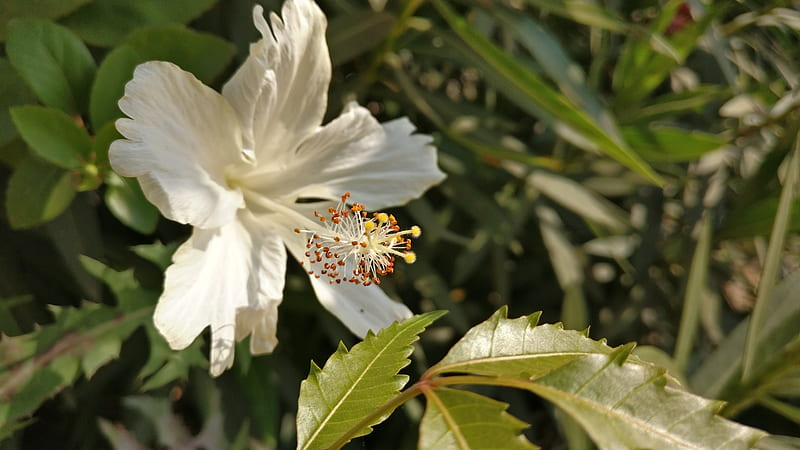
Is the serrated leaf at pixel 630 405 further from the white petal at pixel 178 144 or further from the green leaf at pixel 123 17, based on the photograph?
the green leaf at pixel 123 17


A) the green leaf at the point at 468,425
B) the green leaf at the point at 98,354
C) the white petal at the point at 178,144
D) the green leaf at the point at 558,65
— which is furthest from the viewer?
the green leaf at the point at 558,65

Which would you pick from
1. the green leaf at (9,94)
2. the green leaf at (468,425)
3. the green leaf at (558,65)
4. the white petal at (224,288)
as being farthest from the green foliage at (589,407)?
Answer: the green leaf at (558,65)

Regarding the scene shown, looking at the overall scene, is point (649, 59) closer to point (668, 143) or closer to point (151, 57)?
point (668, 143)

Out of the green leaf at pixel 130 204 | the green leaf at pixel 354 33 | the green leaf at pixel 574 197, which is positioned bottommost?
the green leaf at pixel 574 197

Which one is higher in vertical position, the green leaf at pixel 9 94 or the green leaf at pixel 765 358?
the green leaf at pixel 9 94

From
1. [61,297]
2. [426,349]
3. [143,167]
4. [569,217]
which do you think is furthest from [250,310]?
[569,217]

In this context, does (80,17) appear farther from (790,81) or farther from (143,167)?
(790,81)

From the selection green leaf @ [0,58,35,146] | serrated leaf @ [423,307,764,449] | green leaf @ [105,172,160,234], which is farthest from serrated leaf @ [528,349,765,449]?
green leaf @ [0,58,35,146]
